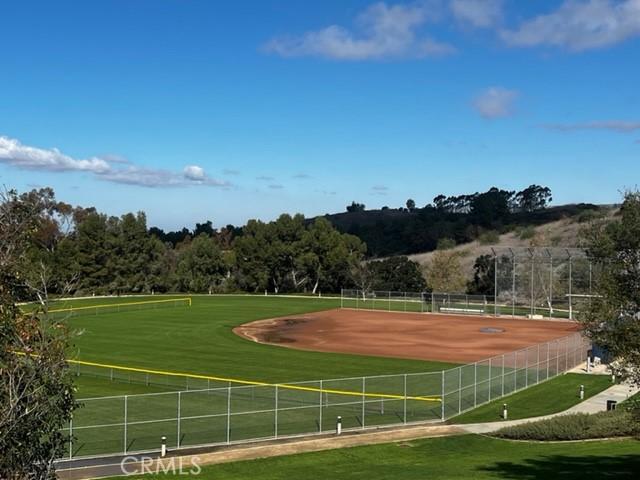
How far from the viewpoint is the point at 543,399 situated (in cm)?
3931

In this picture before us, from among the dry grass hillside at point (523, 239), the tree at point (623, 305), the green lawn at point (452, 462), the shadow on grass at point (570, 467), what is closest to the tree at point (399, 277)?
the dry grass hillside at point (523, 239)

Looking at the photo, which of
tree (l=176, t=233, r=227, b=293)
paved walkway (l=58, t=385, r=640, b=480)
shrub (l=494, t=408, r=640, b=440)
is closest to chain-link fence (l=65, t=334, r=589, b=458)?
paved walkway (l=58, t=385, r=640, b=480)

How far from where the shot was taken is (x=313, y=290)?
5133 inches

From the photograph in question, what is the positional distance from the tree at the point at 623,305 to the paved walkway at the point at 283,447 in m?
2.45

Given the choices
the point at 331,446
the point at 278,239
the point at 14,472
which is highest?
the point at 278,239

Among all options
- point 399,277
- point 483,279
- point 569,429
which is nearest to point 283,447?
point 569,429

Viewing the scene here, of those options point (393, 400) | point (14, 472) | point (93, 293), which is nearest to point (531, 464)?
point (393, 400)

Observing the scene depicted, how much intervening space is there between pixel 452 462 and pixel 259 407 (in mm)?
10724

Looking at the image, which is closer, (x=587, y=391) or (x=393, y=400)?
(x=393, y=400)

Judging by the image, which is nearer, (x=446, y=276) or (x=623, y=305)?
(x=623, y=305)

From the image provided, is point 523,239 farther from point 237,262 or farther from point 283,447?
point 283,447

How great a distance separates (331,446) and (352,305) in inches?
2906

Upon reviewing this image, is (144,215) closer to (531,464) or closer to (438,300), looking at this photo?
(438,300)

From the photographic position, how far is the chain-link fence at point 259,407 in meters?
28.2
